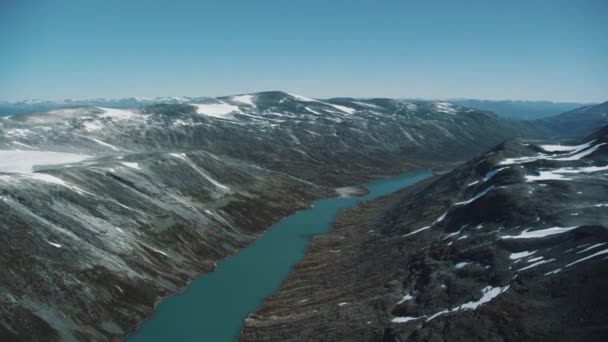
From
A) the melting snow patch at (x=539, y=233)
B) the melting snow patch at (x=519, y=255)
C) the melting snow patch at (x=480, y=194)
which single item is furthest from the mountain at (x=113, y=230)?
the melting snow patch at (x=539, y=233)

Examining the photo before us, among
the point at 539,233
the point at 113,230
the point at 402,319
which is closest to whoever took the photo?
the point at 402,319

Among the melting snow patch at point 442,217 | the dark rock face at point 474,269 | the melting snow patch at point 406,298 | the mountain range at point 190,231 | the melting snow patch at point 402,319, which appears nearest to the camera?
the dark rock face at point 474,269

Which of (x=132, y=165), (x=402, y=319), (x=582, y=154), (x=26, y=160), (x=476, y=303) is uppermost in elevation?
(x=582, y=154)

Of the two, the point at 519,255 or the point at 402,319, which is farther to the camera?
the point at 519,255

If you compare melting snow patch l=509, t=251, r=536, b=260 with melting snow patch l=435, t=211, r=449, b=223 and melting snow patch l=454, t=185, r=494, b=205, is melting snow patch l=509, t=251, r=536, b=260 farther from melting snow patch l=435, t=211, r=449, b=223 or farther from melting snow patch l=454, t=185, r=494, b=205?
melting snow patch l=454, t=185, r=494, b=205

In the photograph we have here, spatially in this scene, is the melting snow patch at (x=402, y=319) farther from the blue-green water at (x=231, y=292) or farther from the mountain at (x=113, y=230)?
the mountain at (x=113, y=230)

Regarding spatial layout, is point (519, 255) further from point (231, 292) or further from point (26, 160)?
point (26, 160)

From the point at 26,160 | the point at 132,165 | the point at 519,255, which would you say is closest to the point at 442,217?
the point at 519,255
